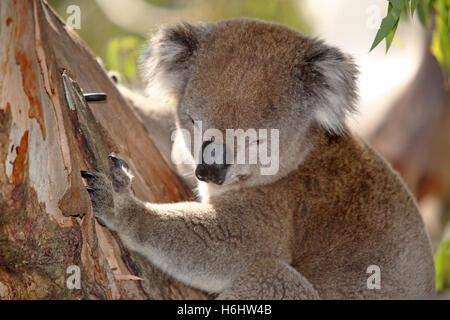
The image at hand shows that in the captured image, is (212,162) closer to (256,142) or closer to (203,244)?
(256,142)

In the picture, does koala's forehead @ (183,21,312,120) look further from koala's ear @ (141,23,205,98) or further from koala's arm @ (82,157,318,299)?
A: koala's arm @ (82,157,318,299)

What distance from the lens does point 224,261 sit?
11.1 feet

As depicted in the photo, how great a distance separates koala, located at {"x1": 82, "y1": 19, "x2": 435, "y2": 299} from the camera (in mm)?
3229

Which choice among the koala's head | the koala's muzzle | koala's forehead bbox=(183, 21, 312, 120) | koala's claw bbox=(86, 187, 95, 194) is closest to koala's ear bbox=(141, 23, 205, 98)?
the koala's head

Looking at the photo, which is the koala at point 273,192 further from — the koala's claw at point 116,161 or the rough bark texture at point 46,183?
the rough bark texture at point 46,183

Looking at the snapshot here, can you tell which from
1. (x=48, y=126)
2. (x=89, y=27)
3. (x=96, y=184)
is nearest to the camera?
(x=48, y=126)

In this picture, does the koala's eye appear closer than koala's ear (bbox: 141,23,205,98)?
Yes

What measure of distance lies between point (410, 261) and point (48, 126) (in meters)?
2.60

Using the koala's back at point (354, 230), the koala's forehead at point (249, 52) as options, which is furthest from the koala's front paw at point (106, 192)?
the koala's back at point (354, 230)

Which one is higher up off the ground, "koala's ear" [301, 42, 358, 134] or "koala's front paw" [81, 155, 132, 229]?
"koala's ear" [301, 42, 358, 134]

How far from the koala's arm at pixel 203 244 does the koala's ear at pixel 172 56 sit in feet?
3.16
